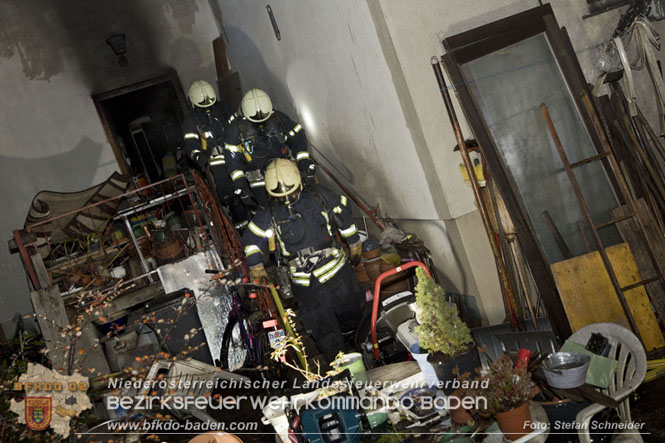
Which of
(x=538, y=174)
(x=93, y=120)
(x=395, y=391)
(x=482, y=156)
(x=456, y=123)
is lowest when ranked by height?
(x=395, y=391)

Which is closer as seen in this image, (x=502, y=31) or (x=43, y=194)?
(x=502, y=31)

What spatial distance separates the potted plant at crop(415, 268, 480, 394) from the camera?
349 centimetres

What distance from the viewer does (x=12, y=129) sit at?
1138 cm

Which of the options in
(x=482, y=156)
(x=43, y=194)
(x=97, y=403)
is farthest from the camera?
(x=43, y=194)

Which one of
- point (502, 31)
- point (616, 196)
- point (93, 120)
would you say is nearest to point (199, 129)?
point (93, 120)

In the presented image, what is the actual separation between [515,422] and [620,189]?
327 cm

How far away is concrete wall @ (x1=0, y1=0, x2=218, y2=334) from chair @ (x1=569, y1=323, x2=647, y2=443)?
10.5 meters

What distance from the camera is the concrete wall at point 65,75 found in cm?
1134

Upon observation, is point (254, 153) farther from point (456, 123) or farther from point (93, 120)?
point (93, 120)

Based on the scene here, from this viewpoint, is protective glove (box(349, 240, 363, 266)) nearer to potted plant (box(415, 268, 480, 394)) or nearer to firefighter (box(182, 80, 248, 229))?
potted plant (box(415, 268, 480, 394))

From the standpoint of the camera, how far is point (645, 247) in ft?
17.3

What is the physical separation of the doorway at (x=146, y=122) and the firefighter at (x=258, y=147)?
4.17 metres

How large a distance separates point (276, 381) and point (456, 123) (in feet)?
10.6

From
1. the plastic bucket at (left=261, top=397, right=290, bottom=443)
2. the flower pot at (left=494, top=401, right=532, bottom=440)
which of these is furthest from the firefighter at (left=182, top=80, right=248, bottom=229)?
the flower pot at (left=494, top=401, right=532, bottom=440)
